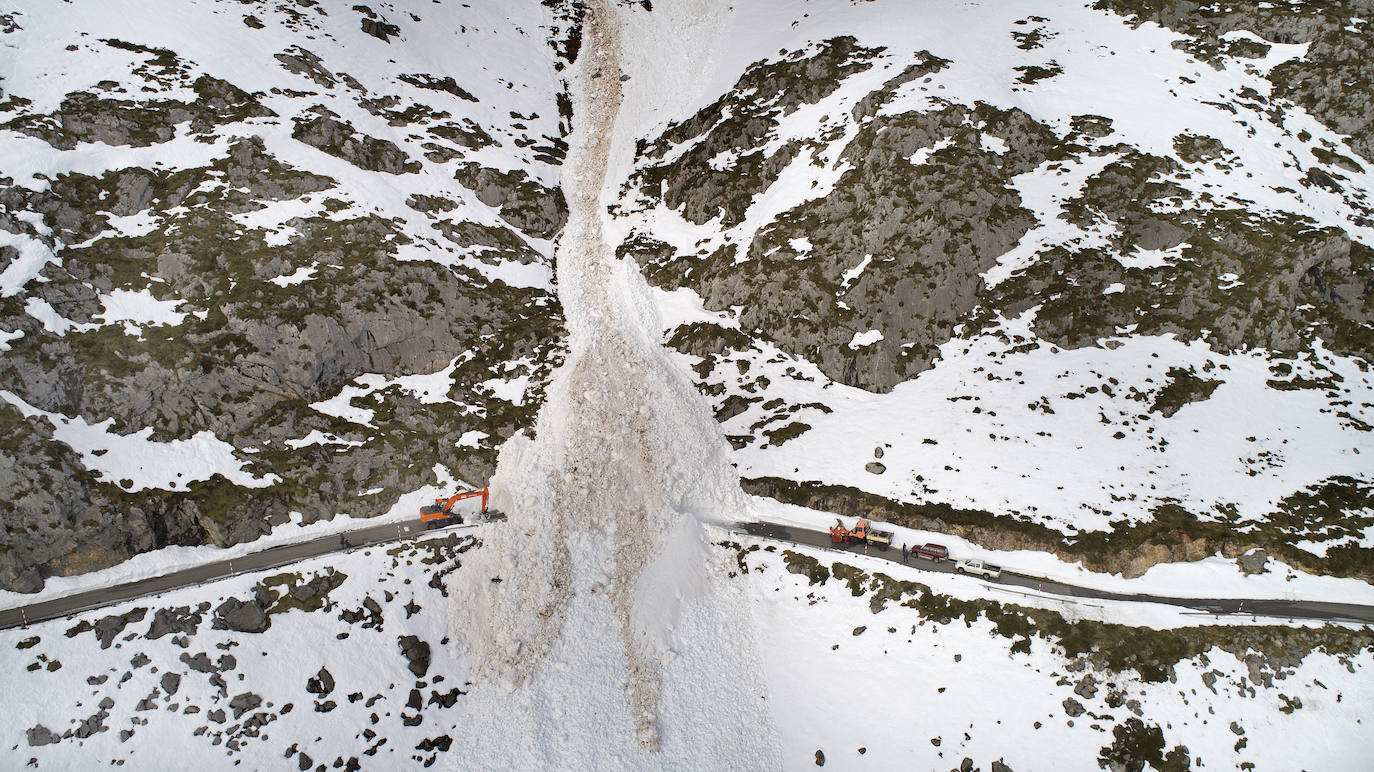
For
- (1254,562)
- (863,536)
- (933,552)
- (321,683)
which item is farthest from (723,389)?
(1254,562)

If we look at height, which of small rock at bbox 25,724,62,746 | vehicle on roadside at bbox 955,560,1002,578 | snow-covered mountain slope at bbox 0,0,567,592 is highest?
snow-covered mountain slope at bbox 0,0,567,592

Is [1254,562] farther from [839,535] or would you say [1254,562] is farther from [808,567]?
[808,567]

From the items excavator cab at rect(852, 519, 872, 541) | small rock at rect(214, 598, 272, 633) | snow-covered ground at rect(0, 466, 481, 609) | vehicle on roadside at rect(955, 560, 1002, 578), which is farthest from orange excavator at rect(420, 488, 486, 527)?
vehicle on roadside at rect(955, 560, 1002, 578)

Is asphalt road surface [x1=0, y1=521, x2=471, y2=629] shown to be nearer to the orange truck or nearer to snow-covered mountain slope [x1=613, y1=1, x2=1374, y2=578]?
the orange truck

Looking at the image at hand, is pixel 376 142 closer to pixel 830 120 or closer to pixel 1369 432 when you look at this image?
pixel 830 120

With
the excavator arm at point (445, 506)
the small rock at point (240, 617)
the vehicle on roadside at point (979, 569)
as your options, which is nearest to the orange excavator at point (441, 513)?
the excavator arm at point (445, 506)

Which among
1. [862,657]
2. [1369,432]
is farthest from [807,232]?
[1369,432]
